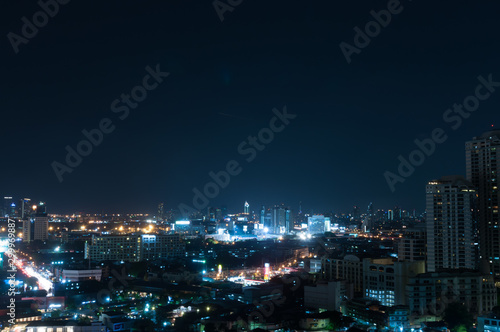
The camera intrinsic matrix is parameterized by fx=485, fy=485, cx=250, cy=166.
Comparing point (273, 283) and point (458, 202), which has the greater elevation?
point (458, 202)

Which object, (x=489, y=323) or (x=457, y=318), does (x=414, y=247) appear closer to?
(x=457, y=318)

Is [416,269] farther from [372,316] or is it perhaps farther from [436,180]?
[436,180]

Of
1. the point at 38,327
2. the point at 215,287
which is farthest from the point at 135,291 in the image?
the point at 38,327

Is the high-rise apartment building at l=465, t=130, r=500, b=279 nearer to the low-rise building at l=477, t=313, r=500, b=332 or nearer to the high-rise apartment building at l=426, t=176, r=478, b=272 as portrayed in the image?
the high-rise apartment building at l=426, t=176, r=478, b=272

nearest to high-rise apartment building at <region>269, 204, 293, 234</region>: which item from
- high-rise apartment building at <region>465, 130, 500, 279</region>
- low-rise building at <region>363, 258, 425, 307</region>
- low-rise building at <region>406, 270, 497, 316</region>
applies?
high-rise apartment building at <region>465, 130, 500, 279</region>

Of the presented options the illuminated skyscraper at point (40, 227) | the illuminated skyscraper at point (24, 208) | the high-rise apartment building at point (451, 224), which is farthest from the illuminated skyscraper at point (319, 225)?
the high-rise apartment building at point (451, 224)
